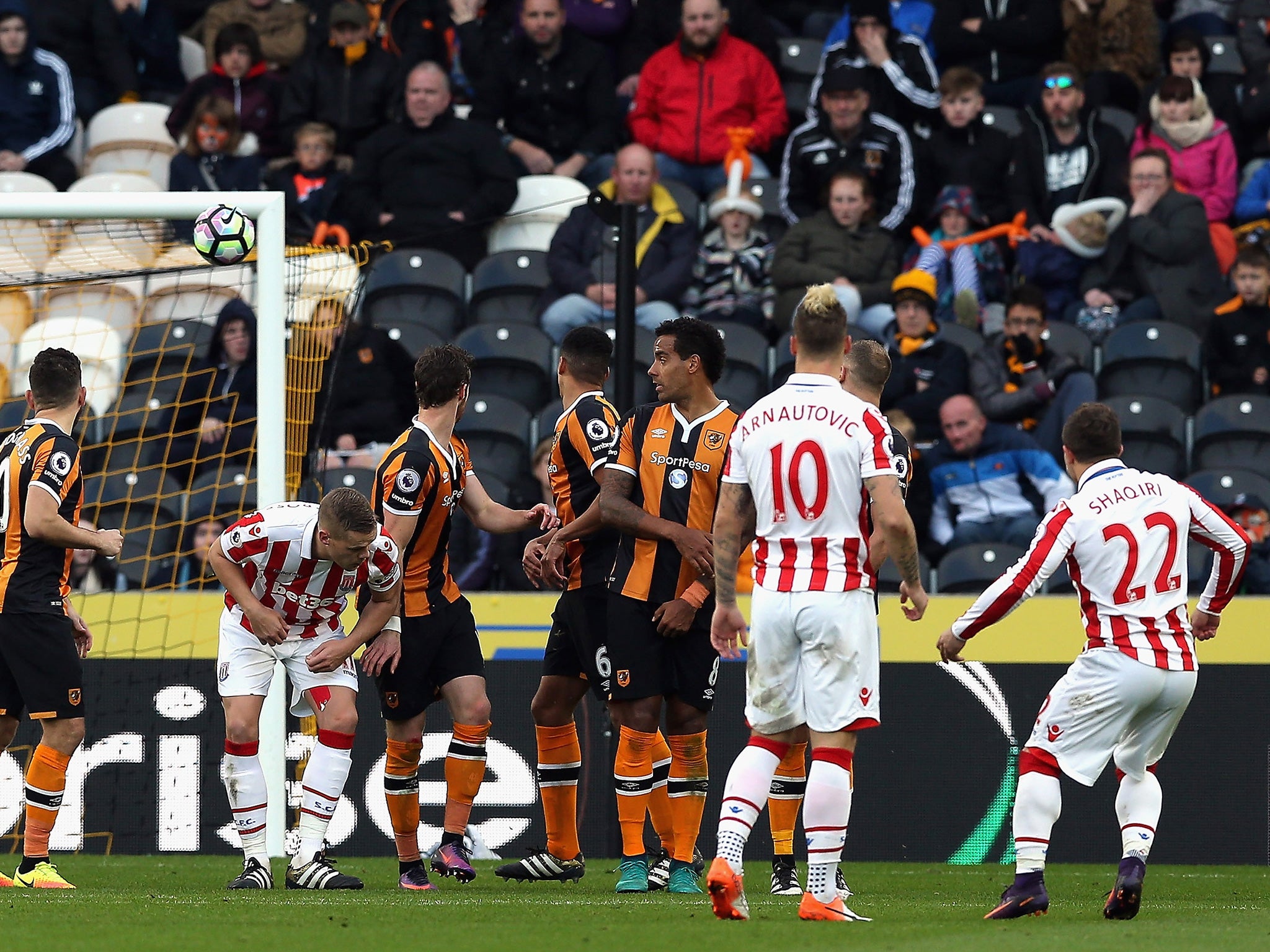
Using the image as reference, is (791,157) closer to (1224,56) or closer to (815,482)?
(1224,56)

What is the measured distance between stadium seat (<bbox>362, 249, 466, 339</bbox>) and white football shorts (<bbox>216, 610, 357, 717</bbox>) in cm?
609

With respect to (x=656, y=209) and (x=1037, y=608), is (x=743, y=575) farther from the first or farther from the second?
(x=656, y=209)

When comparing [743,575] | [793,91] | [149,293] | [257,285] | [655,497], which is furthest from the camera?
[793,91]

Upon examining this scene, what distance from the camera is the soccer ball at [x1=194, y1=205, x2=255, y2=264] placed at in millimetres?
9000

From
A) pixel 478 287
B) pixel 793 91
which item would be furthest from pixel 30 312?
pixel 793 91

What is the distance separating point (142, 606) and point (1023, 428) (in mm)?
6021

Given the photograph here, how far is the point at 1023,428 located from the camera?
12.2 metres

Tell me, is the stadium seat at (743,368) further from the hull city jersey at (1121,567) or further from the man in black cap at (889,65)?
the hull city jersey at (1121,567)

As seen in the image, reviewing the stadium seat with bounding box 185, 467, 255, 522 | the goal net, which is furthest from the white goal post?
the stadium seat with bounding box 185, 467, 255, 522

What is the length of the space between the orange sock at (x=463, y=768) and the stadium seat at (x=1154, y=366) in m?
6.71

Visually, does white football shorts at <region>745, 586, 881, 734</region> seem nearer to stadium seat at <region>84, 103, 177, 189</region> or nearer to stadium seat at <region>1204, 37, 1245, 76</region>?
stadium seat at <region>84, 103, 177, 189</region>

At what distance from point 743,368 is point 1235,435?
344 centimetres

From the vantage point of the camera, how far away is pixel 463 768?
25.5ft

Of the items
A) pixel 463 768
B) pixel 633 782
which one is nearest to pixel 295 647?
pixel 463 768
